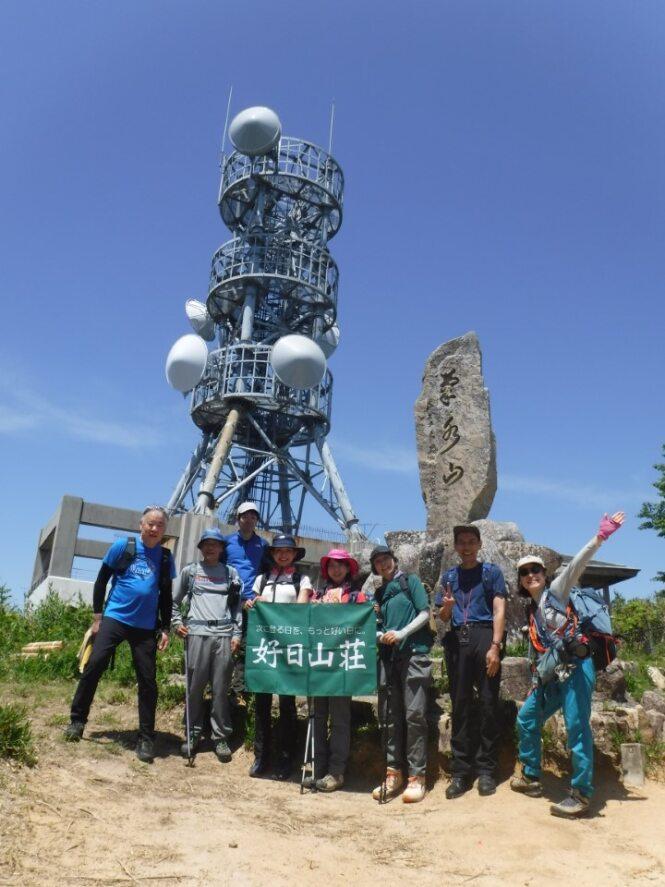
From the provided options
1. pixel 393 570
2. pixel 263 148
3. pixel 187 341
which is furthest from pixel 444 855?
pixel 263 148

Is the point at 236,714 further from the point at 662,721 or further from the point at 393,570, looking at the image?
the point at 662,721

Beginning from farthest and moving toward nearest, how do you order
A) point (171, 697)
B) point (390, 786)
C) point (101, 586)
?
1. point (171, 697)
2. point (101, 586)
3. point (390, 786)

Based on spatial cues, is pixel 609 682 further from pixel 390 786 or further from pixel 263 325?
pixel 263 325

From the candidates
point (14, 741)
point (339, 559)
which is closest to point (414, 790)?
point (339, 559)

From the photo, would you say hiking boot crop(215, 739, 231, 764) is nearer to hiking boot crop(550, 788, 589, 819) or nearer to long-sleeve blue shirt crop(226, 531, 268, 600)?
long-sleeve blue shirt crop(226, 531, 268, 600)

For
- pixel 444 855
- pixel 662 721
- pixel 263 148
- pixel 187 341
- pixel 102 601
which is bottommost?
pixel 444 855

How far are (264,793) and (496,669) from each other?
2095mm

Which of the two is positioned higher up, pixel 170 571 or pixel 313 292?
pixel 313 292

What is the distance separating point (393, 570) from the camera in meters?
5.93

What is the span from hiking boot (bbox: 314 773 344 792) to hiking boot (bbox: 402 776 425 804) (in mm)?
579

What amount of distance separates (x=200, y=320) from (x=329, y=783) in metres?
29.3

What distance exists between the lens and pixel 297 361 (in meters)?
24.8

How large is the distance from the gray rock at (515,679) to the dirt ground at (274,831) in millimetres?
906

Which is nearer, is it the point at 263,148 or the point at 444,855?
the point at 444,855
